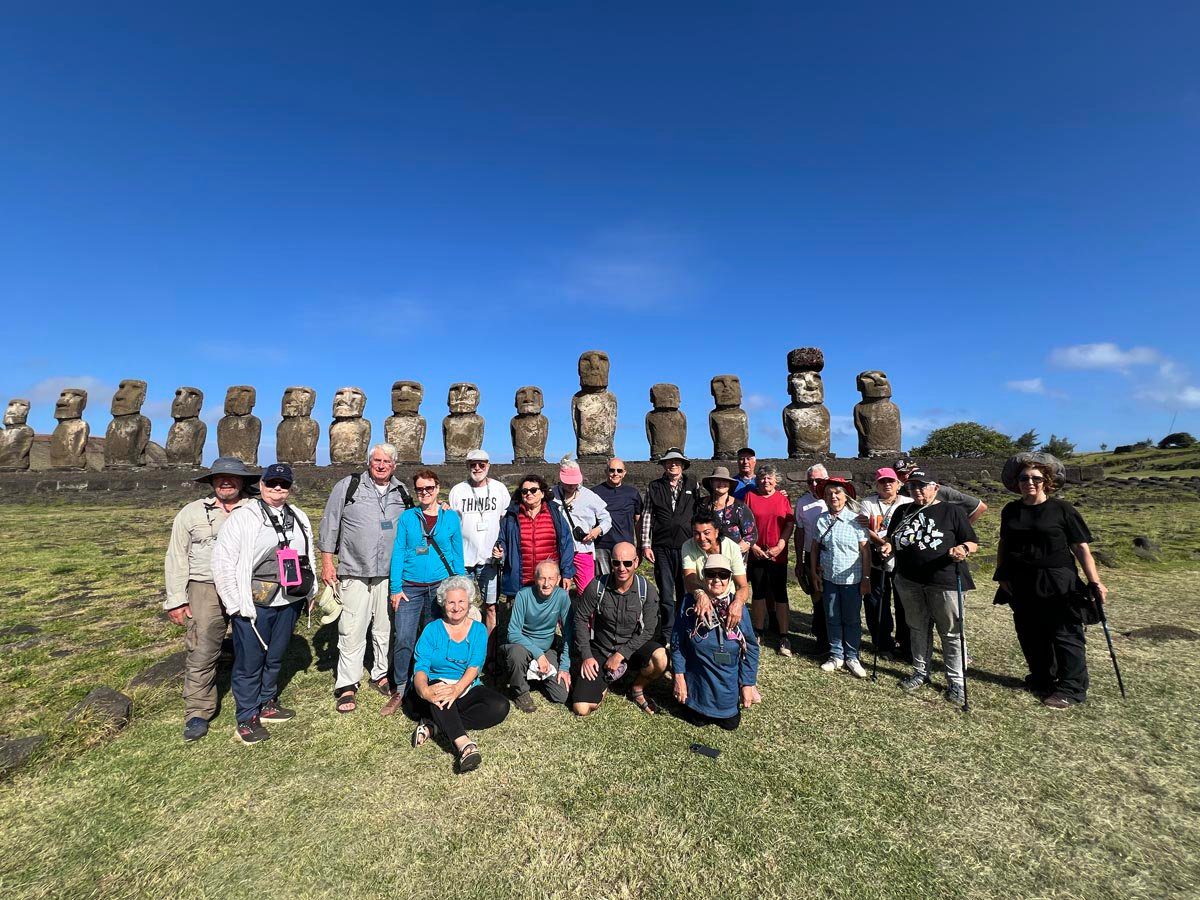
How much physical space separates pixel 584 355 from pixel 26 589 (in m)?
11.3

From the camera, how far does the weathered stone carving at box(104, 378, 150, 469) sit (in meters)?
18.5

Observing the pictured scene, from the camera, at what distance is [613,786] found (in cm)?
340

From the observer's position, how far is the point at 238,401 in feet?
56.7

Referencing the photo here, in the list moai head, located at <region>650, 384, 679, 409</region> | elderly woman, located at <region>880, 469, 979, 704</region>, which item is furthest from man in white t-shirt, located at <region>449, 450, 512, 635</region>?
moai head, located at <region>650, 384, 679, 409</region>

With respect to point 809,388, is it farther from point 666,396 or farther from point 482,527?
point 482,527

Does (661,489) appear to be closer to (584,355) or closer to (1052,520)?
(1052,520)

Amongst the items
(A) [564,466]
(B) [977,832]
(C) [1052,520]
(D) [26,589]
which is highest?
(A) [564,466]

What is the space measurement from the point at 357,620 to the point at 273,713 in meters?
0.86

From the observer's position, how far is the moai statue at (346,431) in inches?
658

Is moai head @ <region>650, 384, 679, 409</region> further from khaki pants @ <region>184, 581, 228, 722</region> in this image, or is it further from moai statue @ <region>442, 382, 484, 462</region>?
khaki pants @ <region>184, 581, 228, 722</region>

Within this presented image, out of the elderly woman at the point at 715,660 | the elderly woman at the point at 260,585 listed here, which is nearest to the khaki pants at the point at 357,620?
the elderly woman at the point at 260,585

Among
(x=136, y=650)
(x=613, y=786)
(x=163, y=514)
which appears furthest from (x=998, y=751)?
(x=163, y=514)

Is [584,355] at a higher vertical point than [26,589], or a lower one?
higher

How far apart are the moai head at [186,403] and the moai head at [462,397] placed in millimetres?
9291
